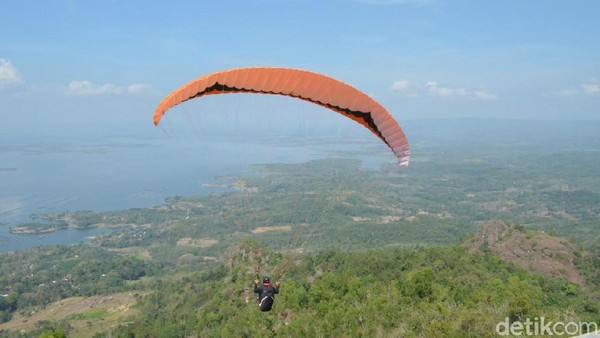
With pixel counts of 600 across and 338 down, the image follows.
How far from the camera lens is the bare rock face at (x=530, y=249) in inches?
1516

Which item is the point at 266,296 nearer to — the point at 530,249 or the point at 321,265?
the point at 321,265

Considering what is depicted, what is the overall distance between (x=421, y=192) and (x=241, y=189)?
2347 inches

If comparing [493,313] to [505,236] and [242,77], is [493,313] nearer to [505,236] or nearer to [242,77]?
[242,77]

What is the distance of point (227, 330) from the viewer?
94.4 feet

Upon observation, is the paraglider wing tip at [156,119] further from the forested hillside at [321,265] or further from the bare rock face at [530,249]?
the bare rock face at [530,249]
